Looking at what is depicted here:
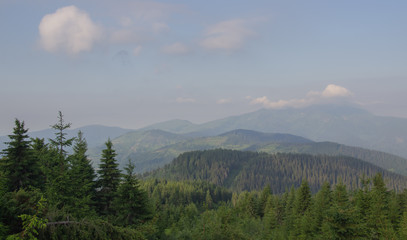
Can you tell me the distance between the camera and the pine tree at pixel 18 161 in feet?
83.8

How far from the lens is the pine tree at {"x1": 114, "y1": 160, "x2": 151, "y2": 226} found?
2766cm

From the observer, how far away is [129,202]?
1094 inches

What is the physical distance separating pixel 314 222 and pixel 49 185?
34095 mm

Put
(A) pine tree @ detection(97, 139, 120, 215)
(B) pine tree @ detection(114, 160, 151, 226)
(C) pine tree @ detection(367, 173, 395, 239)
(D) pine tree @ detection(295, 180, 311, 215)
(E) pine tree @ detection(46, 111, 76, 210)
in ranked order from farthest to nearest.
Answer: (D) pine tree @ detection(295, 180, 311, 215) → (C) pine tree @ detection(367, 173, 395, 239) → (A) pine tree @ detection(97, 139, 120, 215) → (B) pine tree @ detection(114, 160, 151, 226) → (E) pine tree @ detection(46, 111, 76, 210)

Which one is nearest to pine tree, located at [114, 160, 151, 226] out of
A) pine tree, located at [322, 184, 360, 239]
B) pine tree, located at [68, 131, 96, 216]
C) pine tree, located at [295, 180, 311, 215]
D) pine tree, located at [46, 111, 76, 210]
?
pine tree, located at [68, 131, 96, 216]

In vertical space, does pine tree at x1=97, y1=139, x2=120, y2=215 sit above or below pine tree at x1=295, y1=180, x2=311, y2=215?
above

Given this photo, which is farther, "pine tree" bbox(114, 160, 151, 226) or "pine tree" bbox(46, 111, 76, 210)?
"pine tree" bbox(114, 160, 151, 226)

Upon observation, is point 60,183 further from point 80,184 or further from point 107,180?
point 107,180

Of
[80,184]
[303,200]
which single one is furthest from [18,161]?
[303,200]

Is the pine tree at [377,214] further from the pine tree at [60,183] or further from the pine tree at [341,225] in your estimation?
the pine tree at [60,183]

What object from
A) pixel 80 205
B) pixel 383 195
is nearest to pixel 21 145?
pixel 80 205

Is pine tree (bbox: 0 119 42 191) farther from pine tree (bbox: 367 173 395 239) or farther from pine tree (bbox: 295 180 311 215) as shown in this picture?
pine tree (bbox: 295 180 311 215)

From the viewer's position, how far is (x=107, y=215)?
2969cm

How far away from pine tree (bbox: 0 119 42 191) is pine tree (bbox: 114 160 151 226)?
→ 9.16 m
